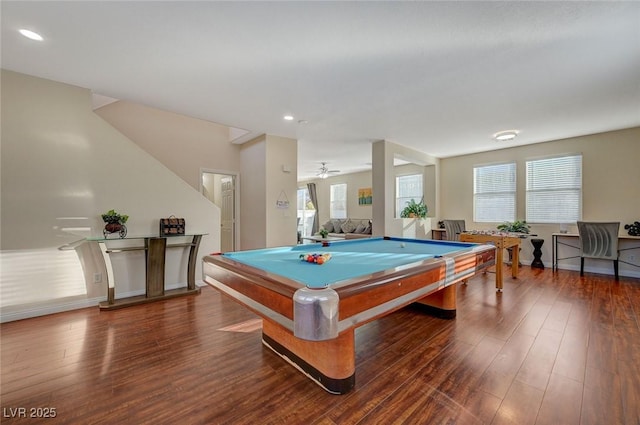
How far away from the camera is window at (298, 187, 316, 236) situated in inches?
434

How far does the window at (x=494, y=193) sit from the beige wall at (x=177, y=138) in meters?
5.69

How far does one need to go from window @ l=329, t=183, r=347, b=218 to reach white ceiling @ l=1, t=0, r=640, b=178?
19.0 ft

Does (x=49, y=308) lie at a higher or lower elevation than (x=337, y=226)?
lower

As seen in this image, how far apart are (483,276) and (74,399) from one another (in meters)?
5.26

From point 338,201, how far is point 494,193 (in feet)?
17.0

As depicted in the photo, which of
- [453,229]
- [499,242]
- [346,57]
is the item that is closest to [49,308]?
[346,57]

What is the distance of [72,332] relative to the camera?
8.13ft

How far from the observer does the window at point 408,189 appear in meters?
7.52

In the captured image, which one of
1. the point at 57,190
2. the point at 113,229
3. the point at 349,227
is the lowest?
the point at 349,227

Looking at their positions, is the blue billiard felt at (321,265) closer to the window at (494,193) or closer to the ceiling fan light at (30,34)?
the ceiling fan light at (30,34)

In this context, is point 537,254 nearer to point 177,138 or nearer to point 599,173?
point 599,173

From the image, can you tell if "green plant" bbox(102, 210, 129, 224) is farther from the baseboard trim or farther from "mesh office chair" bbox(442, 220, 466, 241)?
"mesh office chair" bbox(442, 220, 466, 241)

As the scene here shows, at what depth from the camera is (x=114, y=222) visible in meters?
3.20

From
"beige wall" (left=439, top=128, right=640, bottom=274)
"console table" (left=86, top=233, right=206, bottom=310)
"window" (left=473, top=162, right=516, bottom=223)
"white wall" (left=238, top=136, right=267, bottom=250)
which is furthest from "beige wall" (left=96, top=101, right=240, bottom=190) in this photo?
"beige wall" (left=439, top=128, right=640, bottom=274)
